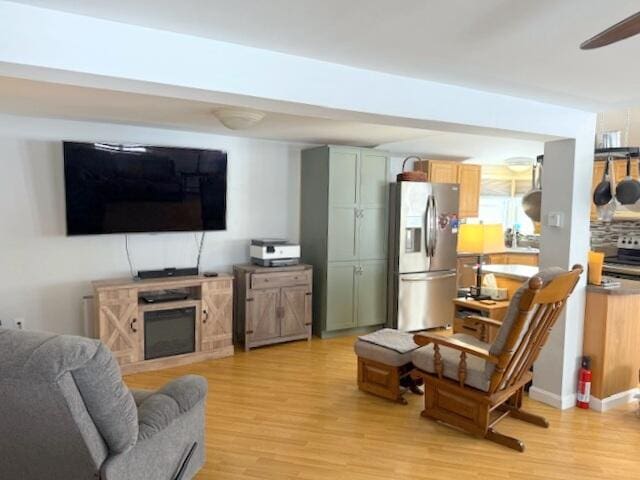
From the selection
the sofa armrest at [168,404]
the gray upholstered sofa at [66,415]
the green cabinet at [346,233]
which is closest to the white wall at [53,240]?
the green cabinet at [346,233]

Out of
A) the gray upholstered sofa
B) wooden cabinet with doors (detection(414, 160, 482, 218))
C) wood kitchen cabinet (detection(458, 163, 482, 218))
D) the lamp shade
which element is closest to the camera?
the gray upholstered sofa

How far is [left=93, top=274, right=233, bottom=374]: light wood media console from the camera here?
3.84 metres

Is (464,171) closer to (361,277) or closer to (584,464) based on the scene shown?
(361,277)

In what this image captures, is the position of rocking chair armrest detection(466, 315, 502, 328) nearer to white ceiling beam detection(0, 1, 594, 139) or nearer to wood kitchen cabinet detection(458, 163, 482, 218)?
white ceiling beam detection(0, 1, 594, 139)

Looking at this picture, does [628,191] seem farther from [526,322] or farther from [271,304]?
[271,304]

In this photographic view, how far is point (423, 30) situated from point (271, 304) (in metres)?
3.30

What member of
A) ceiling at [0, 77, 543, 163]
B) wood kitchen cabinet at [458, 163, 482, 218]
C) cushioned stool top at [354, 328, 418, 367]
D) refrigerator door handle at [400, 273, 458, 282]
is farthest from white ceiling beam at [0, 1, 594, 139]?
wood kitchen cabinet at [458, 163, 482, 218]

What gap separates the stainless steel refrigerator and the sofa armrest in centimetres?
317

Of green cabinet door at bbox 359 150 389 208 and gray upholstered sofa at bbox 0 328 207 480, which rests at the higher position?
green cabinet door at bbox 359 150 389 208

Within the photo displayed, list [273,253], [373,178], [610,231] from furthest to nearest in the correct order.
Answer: [610,231]
[373,178]
[273,253]

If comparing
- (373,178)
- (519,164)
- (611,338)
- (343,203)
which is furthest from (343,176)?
(519,164)

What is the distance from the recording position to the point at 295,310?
4832 millimetres

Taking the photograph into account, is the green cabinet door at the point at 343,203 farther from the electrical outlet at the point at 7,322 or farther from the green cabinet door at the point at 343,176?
the electrical outlet at the point at 7,322

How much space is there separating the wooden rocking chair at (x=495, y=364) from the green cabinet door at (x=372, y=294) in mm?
1995
